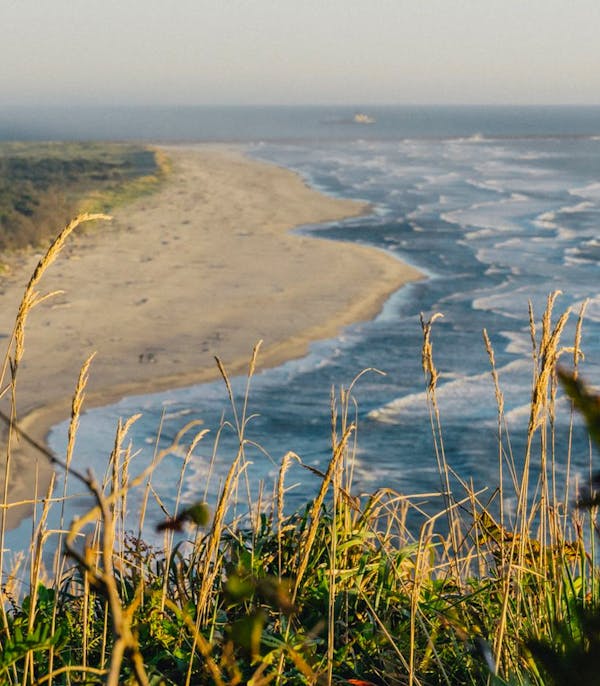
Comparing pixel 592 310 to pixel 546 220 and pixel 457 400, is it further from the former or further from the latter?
pixel 546 220

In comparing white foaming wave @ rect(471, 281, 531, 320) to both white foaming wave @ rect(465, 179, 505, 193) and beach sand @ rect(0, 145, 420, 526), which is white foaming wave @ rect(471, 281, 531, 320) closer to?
beach sand @ rect(0, 145, 420, 526)

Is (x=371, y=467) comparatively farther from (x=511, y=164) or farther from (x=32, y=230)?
(x=511, y=164)

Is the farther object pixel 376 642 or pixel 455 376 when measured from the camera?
pixel 455 376

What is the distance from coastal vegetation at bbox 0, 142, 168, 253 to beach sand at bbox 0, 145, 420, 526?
3.47ft

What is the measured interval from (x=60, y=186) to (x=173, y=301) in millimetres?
19134

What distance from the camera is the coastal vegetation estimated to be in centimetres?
2344

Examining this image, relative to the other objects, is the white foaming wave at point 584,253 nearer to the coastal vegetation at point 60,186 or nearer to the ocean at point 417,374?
the ocean at point 417,374

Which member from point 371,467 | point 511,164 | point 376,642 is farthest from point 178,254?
point 511,164

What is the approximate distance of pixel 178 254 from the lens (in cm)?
2191

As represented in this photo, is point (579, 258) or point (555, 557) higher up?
point (555, 557)

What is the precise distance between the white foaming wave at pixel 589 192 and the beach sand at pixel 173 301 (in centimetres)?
1235

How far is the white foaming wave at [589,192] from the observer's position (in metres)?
36.8

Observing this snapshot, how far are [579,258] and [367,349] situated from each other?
979 centimetres

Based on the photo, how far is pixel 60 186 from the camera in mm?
34500
